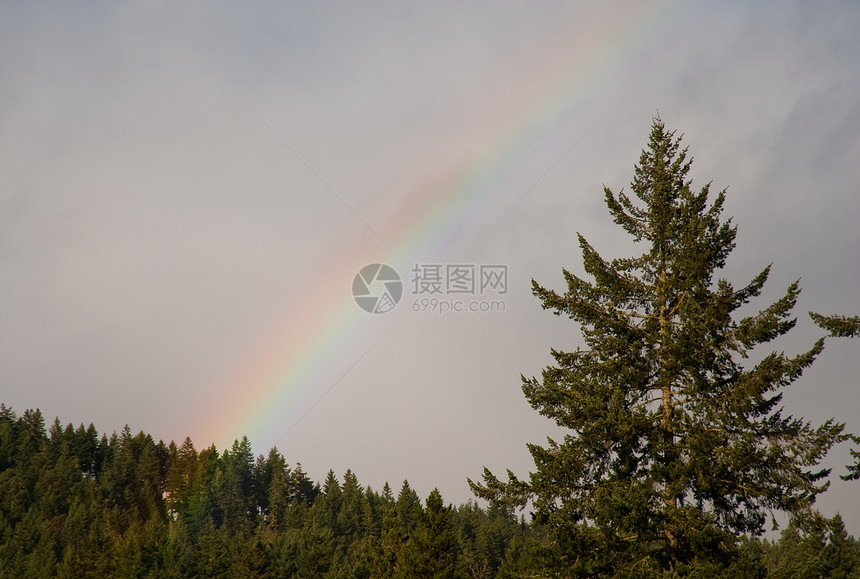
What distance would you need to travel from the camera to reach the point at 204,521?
507ft

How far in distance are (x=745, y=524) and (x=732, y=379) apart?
14.5 feet

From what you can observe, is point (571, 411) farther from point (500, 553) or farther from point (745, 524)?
point (500, 553)

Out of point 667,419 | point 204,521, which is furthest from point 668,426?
point 204,521

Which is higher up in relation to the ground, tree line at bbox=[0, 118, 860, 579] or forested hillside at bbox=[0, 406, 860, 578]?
forested hillside at bbox=[0, 406, 860, 578]

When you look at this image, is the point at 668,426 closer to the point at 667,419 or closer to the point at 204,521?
the point at 667,419

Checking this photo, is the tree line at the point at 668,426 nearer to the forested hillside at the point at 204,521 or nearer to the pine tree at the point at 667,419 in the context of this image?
the pine tree at the point at 667,419

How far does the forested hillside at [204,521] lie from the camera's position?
85.0 m

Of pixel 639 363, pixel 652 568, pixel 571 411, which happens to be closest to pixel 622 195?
pixel 639 363

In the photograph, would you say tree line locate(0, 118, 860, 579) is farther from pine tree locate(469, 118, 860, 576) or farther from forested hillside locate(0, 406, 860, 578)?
forested hillside locate(0, 406, 860, 578)

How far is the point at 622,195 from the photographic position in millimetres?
26531

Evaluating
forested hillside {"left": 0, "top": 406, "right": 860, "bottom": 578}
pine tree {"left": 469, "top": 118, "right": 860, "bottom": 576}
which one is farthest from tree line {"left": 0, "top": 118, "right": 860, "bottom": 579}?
forested hillside {"left": 0, "top": 406, "right": 860, "bottom": 578}

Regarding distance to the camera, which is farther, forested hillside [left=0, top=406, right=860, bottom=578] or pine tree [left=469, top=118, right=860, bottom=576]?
forested hillside [left=0, top=406, right=860, bottom=578]

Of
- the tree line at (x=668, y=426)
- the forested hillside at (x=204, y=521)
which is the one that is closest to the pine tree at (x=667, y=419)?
the tree line at (x=668, y=426)

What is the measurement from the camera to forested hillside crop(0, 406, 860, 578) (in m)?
85.0
